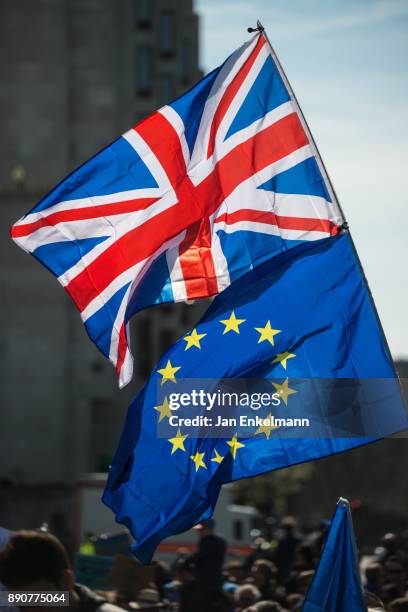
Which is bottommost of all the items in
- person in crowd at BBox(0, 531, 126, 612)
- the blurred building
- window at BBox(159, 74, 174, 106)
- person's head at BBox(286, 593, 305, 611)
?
person in crowd at BBox(0, 531, 126, 612)

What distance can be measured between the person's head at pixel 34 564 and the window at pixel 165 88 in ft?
147

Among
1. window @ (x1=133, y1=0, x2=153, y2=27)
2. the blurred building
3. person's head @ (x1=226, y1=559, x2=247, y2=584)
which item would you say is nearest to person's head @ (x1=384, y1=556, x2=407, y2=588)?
person's head @ (x1=226, y1=559, x2=247, y2=584)

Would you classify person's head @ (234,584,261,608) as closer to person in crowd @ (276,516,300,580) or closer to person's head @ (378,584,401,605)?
person's head @ (378,584,401,605)

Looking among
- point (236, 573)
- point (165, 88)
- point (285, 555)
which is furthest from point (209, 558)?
point (165, 88)

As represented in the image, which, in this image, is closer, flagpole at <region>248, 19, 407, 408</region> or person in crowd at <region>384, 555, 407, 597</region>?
flagpole at <region>248, 19, 407, 408</region>

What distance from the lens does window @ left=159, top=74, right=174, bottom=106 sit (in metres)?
49.7

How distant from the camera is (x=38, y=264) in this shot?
156 ft

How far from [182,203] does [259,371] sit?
150 centimetres

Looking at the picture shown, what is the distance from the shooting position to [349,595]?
7824mm

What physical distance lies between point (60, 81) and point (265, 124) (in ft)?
130

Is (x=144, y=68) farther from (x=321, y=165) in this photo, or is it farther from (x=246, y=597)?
(x=321, y=165)

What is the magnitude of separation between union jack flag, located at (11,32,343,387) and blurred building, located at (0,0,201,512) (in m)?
37.3

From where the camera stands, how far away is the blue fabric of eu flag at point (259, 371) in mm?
8688

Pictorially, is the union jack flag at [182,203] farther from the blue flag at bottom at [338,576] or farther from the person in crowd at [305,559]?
the person in crowd at [305,559]
